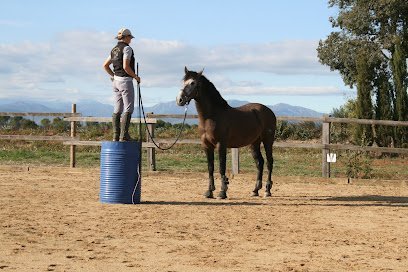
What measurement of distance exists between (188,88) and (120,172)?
167 centimetres

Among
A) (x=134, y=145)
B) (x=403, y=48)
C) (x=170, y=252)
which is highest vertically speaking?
(x=403, y=48)

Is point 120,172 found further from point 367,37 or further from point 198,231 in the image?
point 367,37

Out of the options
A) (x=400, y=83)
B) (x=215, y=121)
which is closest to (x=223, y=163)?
(x=215, y=121)

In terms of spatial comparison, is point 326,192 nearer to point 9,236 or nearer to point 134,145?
point 134,145

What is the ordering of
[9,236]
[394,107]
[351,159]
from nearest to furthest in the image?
[9,236] < [351,159] < [394,107]

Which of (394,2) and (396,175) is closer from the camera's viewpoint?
(396,175)

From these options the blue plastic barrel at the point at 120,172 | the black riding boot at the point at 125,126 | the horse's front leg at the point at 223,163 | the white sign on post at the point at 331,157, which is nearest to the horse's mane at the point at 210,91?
the horse's front leg at the point at 223,163

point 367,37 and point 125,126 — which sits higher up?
point 367,37

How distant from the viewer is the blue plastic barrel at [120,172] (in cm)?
934

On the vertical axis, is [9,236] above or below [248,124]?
below

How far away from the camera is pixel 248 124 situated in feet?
35.8

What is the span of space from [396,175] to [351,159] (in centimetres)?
334

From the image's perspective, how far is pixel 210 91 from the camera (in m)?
10.4

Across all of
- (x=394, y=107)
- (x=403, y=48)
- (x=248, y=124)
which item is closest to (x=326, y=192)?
(x=248, y=124)
